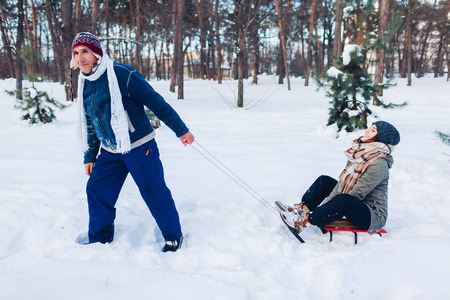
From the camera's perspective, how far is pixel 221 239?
101 inches

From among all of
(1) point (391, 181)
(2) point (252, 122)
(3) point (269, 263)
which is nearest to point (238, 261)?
(3) point (269, 263)

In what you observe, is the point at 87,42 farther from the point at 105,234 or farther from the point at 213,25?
the point at 213,25

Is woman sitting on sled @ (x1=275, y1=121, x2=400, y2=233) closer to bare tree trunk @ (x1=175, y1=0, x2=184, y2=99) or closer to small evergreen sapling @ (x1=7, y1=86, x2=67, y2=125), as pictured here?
small evergreen sapling @ (x1=7, y1=86, x2=67, y2=125)

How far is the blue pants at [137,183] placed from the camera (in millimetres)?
2207

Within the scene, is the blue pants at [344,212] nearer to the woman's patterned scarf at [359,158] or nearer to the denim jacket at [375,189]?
Result: the denim jacket at [375,189]

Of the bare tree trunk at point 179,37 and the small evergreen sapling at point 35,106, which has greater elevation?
the bare tree trunk at point 179,37

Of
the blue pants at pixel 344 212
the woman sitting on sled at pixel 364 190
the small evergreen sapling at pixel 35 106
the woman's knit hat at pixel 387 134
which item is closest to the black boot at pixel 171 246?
the woman sitting on sled at pixel 364 190

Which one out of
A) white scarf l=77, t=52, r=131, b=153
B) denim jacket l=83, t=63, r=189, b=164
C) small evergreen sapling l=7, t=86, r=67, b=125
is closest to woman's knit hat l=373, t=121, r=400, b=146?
denim jacket l=83, t=63, r=189, b=164

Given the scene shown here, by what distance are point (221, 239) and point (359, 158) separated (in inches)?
53.6

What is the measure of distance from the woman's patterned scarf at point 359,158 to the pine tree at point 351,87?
4.04 m

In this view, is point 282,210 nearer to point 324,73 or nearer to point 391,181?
point 391,181

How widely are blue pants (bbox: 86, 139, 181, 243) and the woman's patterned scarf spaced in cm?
152

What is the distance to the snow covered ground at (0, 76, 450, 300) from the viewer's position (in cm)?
183

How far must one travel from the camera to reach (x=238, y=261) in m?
2.23
